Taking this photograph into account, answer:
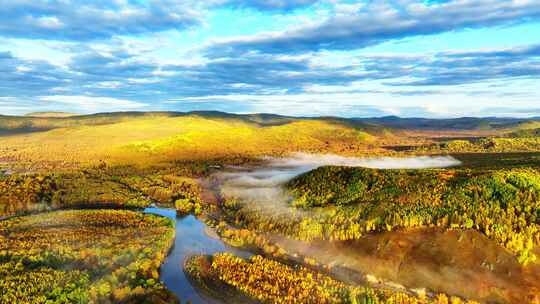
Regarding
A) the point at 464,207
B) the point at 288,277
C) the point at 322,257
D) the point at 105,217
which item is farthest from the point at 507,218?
the point at 105,217

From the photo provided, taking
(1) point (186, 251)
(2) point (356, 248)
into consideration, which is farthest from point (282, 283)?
(1) point (186, 251)

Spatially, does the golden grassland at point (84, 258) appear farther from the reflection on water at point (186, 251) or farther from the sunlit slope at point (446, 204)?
the sunlit slope at point (446, 204)

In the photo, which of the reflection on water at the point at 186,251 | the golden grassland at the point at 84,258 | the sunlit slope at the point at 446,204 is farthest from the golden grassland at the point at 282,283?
the sunlit slope at the point at 446,204

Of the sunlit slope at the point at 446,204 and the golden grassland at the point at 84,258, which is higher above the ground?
the sunlit slope at the point at 446,204

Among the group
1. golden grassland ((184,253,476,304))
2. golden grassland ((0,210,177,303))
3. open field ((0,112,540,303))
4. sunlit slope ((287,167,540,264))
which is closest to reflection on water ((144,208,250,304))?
golden grassland ((0,210,177,303))

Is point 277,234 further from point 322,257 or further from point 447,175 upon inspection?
point 447,175

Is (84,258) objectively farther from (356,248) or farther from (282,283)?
(356,248)
